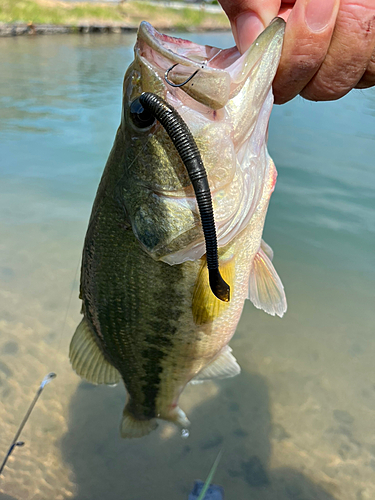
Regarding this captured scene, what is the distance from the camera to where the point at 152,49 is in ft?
4.38

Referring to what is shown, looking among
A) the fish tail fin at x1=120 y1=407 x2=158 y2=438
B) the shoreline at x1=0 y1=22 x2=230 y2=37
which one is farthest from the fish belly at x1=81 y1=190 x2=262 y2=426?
the shoreline at x1=0 y1=22 x2=230 y2=37

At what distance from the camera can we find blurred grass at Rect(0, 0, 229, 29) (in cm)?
2500

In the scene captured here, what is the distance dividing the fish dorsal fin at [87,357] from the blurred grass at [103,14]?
88.5 feet

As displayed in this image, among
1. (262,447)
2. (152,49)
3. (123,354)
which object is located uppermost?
(152,49)

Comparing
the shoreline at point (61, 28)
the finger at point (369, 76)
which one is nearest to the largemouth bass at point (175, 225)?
the finger at point (369, 76)

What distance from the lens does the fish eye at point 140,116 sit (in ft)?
4.50

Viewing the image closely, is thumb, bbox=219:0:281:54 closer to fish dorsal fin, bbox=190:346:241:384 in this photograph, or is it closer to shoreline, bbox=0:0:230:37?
fish dorsal fin, bbox=190:346:241:384

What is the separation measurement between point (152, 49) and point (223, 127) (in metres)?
0.37

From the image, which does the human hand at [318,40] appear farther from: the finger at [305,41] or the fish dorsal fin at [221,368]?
the fish dorsal fin at [221,368]

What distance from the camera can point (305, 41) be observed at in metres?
1.26

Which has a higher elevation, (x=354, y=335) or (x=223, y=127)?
(x=223, y=127)

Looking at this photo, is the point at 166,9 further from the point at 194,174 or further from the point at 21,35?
the point at 194,174

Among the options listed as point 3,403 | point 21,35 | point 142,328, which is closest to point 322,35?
A: point 142,328

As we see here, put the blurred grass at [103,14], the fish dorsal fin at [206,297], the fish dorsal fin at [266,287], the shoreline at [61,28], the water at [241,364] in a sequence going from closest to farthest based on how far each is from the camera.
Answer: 1. the fish dorsal fin at [206,297]
2. the fish dorsal fin at [266,287]
3. the water at [241,364]
4. the shoreline at [61,28]
5. the blurred grass at [103,14]
